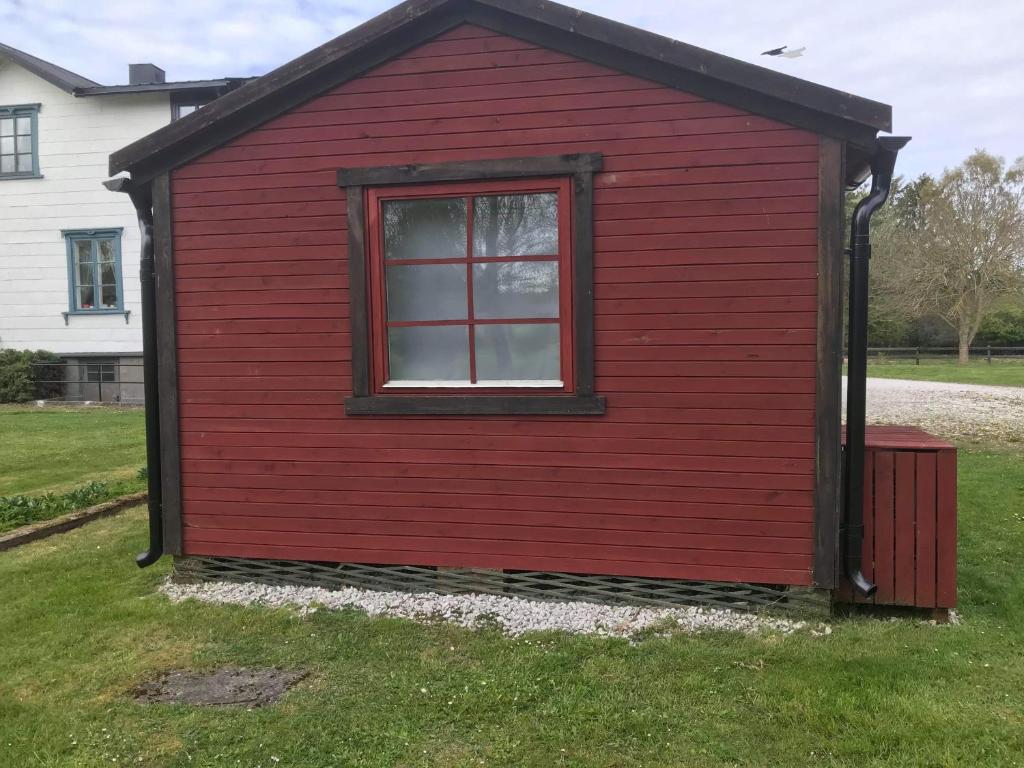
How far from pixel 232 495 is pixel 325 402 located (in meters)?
0.92

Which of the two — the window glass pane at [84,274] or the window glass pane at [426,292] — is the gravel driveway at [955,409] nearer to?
the window glass pane at [426,292]

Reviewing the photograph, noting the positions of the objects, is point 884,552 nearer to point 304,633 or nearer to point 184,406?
point 304,633

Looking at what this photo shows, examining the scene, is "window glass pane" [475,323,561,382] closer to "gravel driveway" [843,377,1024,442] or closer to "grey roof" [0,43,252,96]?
"gravel driveway" [843,377,1024,442]

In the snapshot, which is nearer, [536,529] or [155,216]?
[536,529]

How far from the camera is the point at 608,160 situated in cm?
443

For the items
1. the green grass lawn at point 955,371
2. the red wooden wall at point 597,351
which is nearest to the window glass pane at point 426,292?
the red wooden wall at point 597,351

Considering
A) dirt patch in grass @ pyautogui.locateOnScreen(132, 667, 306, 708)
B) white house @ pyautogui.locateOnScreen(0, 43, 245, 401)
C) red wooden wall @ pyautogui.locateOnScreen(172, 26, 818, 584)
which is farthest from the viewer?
white house @ pyautogui.locateOnScreen(0, 43, 245, 401)

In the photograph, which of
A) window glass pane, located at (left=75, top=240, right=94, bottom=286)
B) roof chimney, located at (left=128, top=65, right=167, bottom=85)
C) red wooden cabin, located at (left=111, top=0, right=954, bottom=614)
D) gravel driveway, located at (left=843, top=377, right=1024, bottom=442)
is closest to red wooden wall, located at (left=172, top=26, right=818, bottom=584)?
red wooden cabin, located at (left=111, top=0, right=954, bottom=614)

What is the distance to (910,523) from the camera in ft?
14.0

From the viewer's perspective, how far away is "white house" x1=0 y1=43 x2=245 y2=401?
50.9 ft

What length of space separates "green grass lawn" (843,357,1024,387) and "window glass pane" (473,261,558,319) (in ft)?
71.5

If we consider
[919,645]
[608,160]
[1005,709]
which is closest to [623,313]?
[608,160]

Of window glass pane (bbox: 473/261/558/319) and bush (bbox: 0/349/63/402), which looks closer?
window glass pane (bbox: 473/261/558/319)

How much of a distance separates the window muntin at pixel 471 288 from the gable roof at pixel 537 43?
2.67 feet
